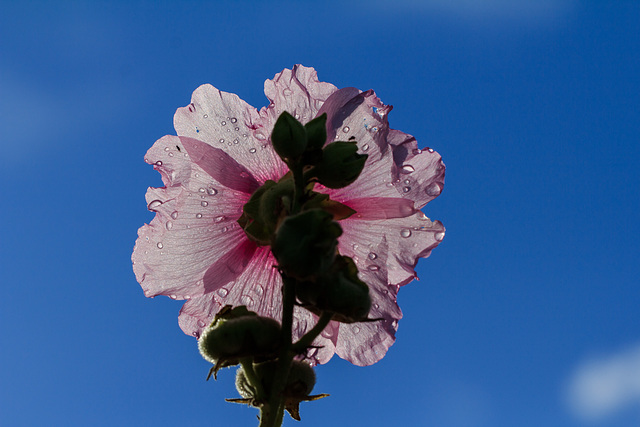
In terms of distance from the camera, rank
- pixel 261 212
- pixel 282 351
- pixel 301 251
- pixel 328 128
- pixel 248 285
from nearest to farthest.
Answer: pixel 301 251 < pixel 282 351 < pixel 261 212 < pixel 328 128 < pixel 248 285

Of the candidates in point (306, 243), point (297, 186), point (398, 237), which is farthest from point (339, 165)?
point (398, 237)

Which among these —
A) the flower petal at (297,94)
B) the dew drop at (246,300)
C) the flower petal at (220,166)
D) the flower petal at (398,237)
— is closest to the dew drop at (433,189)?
the flower petal at (398,237)

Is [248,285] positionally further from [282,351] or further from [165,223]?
[282,351]

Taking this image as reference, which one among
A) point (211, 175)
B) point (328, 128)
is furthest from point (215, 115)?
point (328, 128)

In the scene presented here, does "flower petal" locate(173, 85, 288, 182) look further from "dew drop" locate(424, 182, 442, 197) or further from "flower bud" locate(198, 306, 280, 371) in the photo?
"flower bud" locate(198, 306, 280, 371)

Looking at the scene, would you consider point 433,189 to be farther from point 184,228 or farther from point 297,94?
point 184,228

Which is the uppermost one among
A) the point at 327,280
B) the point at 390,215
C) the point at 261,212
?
the point at 390,215
